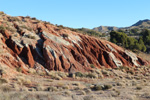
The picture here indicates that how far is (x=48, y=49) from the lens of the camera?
976 inches

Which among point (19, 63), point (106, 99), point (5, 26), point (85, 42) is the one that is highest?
point (5, 26)

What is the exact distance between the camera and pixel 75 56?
27.1 m

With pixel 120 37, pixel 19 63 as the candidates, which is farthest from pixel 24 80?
pixel 120 37

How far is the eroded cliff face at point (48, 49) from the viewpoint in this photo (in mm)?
22797

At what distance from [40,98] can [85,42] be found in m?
22.3

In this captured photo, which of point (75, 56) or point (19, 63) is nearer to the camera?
point (19, 63)

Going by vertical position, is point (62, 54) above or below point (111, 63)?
above

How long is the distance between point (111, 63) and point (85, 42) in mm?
6034

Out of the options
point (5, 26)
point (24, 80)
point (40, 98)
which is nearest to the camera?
point (40, 98)

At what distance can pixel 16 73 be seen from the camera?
725 inches

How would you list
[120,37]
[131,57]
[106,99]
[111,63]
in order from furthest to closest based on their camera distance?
1. [120,37]
2. [131,57]
3. [111,63]
4. [106,99]

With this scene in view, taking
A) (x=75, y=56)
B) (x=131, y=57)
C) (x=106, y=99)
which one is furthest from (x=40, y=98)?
(x=131, y=57)

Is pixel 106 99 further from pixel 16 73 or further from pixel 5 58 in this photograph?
pixel 5 58

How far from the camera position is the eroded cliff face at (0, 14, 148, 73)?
898 inches
